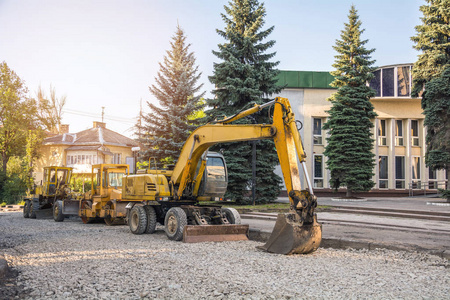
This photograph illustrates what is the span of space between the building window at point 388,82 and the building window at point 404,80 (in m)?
0.55

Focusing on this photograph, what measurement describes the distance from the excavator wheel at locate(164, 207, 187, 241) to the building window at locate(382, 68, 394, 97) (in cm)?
2886

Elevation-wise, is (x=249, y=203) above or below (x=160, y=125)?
below

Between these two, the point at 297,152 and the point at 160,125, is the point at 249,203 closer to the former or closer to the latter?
the point at 160,125

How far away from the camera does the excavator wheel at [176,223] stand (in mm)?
11469

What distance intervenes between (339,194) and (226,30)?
54.5 feet

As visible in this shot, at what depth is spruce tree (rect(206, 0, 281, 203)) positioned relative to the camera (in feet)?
76.4

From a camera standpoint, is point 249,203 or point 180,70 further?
point 180,70

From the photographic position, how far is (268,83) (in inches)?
979

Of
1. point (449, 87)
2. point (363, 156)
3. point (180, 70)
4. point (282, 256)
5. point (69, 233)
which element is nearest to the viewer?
point (282, 256)

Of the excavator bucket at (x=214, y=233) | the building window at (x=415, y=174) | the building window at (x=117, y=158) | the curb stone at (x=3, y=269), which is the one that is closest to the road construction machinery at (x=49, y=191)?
the excavator bucket at (x=214, y=233)

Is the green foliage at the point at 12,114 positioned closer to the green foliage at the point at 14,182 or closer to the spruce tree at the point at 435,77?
the green foliage at the point at 14,182

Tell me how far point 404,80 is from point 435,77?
1110 centimetres

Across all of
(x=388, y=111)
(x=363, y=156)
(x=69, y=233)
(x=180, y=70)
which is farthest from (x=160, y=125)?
(x=388, y=111)

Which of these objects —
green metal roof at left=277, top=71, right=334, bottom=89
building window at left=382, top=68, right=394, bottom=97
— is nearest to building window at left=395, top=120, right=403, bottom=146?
building window at left=382, top=68, right=394, bottom=97
